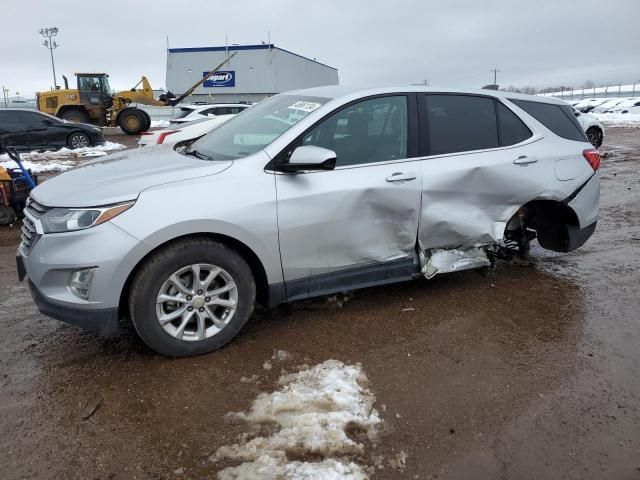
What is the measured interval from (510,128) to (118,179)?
313 cm

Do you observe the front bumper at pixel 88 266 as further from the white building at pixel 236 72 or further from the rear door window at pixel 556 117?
the white building at pixel 236 72

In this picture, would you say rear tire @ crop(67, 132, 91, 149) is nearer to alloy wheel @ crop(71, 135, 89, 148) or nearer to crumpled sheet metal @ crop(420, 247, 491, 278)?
alloy wheel @ crop(71, 135, 89, 148)

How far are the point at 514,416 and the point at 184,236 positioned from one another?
2144 millimetres

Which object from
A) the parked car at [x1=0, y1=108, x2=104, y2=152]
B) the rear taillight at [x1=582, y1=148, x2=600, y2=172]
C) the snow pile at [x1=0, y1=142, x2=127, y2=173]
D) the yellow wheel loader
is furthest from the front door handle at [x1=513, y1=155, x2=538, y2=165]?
the yellow wheel loader

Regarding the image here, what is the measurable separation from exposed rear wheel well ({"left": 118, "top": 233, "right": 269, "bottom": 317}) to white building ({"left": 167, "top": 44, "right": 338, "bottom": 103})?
2177cm

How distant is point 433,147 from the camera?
154 inches

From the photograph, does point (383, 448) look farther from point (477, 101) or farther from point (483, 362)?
point (477, 101)

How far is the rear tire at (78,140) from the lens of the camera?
16.2m

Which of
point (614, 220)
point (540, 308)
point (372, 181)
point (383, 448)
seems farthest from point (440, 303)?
point (614, 220)

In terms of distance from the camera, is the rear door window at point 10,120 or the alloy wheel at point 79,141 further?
the alloy wheel at point 79,141

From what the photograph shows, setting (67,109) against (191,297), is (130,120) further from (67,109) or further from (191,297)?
(191,297)

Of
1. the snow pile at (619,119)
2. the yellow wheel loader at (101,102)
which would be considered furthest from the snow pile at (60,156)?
the snow pile at (619,119)

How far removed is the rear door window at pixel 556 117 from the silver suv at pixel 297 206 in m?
0.02

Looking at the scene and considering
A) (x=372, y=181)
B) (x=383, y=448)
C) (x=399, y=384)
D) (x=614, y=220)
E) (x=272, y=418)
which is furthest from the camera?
(x=614, y=220)
